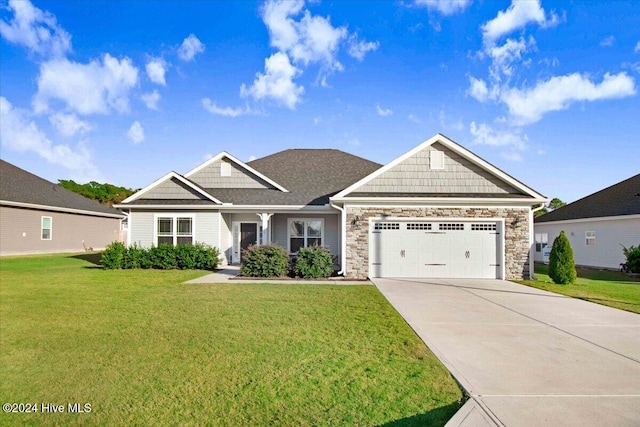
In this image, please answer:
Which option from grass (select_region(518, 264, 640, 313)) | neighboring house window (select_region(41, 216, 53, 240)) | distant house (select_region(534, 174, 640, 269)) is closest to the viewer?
grass (select_region(518, 264, 640, 313))

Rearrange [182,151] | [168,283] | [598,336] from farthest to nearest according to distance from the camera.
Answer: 1. [182,151]
2. [168,283]
3. [598,336]

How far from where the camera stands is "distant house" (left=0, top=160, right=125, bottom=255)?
72.1 ft

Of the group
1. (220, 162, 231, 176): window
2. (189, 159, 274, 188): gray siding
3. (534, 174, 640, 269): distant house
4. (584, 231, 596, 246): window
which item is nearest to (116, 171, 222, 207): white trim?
(189, 159, 274, 188): gray siding

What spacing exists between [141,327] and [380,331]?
424 centimetres

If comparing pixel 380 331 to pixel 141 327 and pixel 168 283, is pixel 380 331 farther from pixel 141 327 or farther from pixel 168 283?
pixel 168 283

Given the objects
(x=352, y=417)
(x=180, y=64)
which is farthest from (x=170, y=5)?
(x=352, y=417)

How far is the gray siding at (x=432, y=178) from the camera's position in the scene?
14.1 meters

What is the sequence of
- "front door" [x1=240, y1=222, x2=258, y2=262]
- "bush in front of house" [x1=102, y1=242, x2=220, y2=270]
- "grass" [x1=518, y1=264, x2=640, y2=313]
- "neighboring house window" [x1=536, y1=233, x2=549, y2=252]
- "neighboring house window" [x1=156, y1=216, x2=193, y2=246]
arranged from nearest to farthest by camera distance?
1. "grass" [x1=518, y1=264, x2=640, y2=313]
2. "bush in front of house" [x1=102, y1=242, x2=220, y2=270]
3. "neighboring house window" [x1=156, y1=216, x2=193, y2=246]
4. "front door" [x1=240, y1=222, x2=258, y2=262]
5. "neighboring house window" [x1=536, y1=233, x2=549, y2=252]

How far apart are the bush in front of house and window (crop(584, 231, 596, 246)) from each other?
19449 mm

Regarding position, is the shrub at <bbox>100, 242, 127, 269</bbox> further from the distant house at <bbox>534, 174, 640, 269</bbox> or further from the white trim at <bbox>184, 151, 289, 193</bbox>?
the distant house at <bbox>534, 174, 640, 269</bbox>

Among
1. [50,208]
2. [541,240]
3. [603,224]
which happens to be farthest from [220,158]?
[603,224]

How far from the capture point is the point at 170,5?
13.3m

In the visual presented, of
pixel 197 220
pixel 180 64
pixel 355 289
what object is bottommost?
pixel 355 289

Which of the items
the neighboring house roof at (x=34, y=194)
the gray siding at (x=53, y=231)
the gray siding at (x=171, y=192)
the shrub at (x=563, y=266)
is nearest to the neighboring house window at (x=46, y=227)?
the gray siding at (x=53, y=231)
